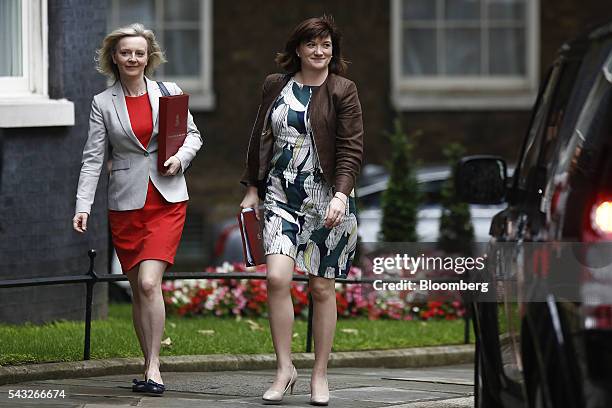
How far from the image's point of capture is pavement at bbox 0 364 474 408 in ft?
25.0

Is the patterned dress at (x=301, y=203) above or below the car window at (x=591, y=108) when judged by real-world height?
below

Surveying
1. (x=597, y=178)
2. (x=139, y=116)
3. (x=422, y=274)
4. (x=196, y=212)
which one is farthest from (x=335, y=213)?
(x=196, y=212)

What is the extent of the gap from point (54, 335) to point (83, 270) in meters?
1.04

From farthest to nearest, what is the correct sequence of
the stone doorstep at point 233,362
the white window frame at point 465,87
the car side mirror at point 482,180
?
the white window frame at point 465,87 < the stone doorstep at point 233,362 < the car side mirror at point 482,180

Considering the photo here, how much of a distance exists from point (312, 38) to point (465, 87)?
12340 millimetres

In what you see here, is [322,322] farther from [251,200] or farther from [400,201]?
[400,201]

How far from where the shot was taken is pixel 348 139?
7363mm

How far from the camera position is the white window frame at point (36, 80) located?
1027cm

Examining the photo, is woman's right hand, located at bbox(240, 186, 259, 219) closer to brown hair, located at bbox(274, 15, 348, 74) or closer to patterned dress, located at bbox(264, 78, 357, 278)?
patterned dress, located at bbox(264, 78, 357, 278)

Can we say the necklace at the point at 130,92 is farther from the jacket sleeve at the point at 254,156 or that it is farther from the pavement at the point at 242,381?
the pavement at the point at 242,381

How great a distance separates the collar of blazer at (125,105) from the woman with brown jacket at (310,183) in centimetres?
64

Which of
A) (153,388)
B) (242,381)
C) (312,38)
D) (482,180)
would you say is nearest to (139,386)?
(153,388)

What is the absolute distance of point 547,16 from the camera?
19.3 meters

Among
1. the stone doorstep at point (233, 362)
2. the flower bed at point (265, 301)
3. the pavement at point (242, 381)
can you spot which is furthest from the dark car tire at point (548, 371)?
the flower bed at point (265, 301)
